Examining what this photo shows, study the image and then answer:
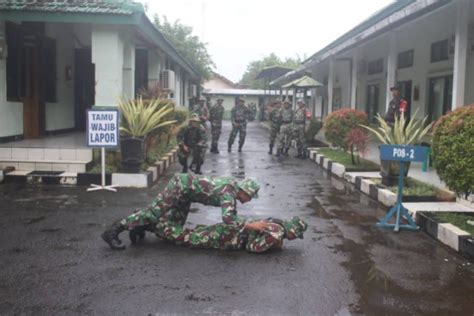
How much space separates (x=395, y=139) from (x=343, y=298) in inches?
203

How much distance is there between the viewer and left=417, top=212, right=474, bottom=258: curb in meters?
5.54

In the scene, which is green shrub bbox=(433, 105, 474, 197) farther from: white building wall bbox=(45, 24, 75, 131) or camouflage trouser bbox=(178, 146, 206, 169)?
white building wall bbox=(45, 24, 75, 131)

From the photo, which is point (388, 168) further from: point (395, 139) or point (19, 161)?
point (19, 161)

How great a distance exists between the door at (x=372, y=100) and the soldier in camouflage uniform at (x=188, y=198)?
14919 mm

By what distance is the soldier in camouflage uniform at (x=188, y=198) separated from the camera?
17.3 feet

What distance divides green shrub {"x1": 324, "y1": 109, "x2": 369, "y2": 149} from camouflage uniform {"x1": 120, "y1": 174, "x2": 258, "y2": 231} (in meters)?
7.26

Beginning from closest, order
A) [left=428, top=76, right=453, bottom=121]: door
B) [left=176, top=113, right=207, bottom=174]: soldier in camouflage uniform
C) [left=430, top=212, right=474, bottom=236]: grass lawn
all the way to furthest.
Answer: [left=430, top=212, right=474, bottom=236]: grass lawn
[left=176, top=113, right=207, bottom=174]: soldier in camouflage uniform
[left=428, top=76, right=453, bottom=121]: door


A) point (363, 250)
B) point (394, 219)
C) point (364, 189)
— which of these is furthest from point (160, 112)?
point (363, 250)

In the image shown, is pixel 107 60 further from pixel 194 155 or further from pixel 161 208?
pixel 161 208

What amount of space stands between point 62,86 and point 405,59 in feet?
33.8

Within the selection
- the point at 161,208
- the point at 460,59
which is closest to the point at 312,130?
the point at 460,59

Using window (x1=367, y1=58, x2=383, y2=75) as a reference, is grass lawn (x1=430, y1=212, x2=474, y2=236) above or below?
below

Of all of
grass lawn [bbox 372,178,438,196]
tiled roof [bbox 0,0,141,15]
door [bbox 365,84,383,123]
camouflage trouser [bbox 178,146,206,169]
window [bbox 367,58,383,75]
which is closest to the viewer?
grass lawn [bbox 372,178,438,196]

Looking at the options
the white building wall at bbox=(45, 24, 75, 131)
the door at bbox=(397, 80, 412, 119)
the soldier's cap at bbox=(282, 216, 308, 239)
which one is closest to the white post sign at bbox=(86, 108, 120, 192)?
the soldier's cap at bbox=(282, 216, 308, 239)
